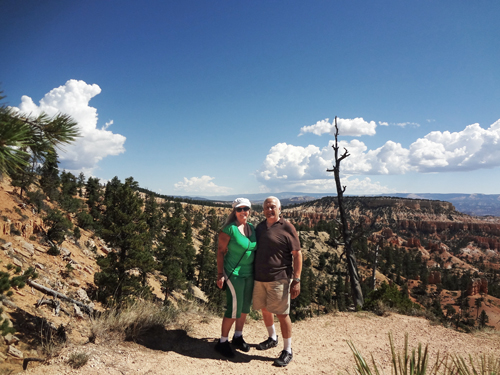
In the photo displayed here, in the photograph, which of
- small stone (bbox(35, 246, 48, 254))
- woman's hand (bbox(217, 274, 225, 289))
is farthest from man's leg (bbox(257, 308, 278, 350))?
small stone (bbox(35, 246, 48, 254))

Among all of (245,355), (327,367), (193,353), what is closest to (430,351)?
(327,367)

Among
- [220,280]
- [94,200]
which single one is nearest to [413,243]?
[94,200]

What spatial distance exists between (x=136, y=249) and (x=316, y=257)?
5646 cm

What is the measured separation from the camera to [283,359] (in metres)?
4.13

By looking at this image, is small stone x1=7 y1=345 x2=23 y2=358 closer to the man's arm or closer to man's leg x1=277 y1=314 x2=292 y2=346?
man's leg x1=277 y1=314 x2=292 y2=346

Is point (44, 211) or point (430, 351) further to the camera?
point (44, 211)

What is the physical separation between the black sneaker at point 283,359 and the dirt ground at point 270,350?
69 mm

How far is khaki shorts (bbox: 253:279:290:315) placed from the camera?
4.16m

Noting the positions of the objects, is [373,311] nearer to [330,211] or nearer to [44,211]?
[44,211]

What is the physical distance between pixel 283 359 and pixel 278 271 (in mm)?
1336

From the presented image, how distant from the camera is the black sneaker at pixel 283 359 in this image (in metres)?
4.09

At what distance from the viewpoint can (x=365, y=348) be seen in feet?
17.3

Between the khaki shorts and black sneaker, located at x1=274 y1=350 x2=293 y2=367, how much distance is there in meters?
0.65

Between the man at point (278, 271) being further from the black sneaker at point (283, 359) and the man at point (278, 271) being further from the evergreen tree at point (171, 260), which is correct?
the evergreen tree at point (171, 260)
